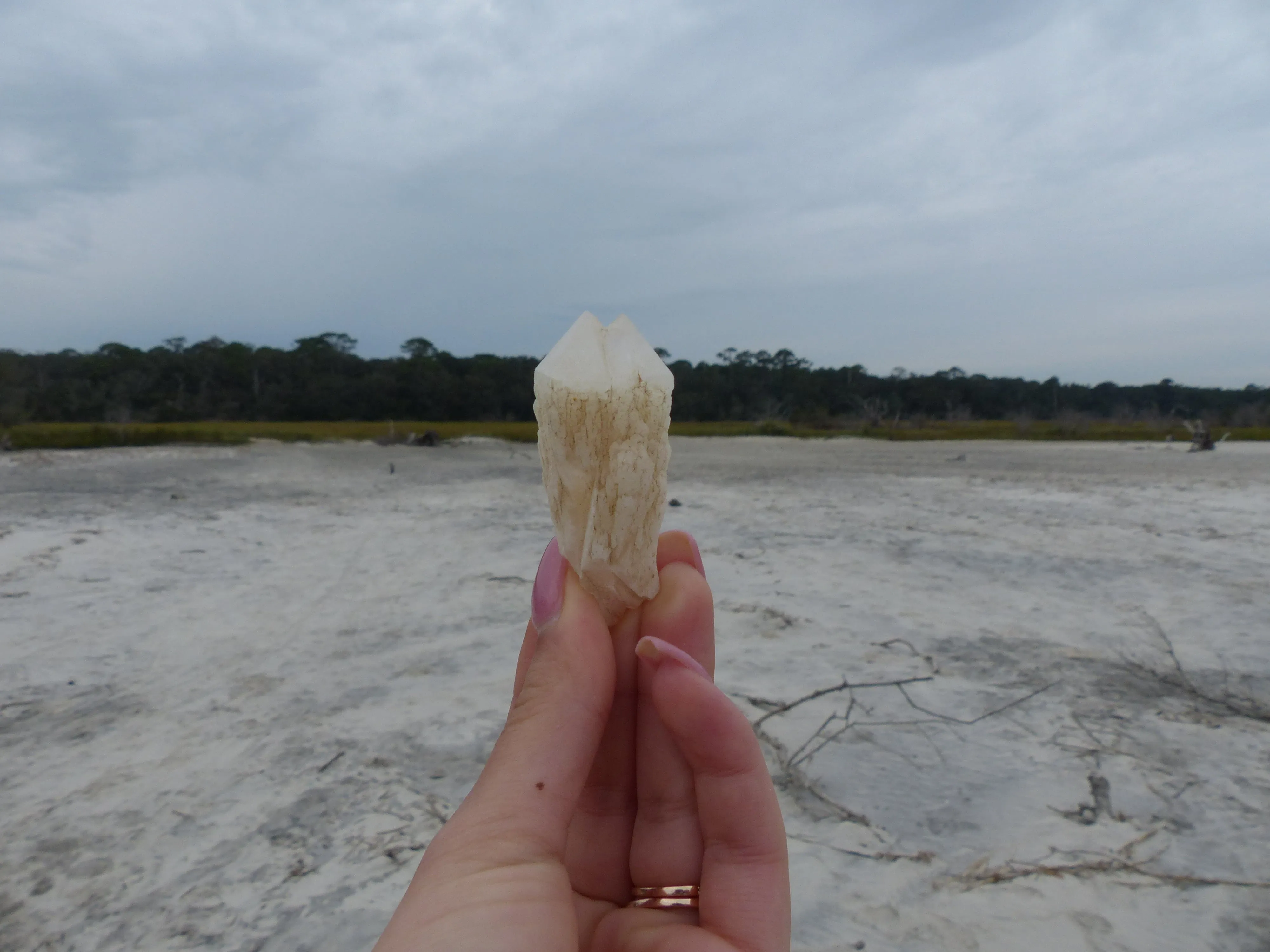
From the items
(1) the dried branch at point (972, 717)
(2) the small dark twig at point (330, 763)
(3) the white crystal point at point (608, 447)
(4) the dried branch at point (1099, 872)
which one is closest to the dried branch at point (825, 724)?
(1) the dried branch at point (972, 717)

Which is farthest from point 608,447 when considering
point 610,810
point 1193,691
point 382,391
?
point 382,391

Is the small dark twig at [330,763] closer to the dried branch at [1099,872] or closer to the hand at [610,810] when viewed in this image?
the hand at [610,810]

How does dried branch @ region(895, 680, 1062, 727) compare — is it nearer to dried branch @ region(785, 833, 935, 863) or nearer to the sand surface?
the sand surface

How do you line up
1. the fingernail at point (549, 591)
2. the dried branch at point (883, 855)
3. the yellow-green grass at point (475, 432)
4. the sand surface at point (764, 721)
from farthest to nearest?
the yellow-green grass at point (475, 432) → the dried branch at point (883, 855) → the sand surface at point (764, 721) → the fingernail at point (549, 591)

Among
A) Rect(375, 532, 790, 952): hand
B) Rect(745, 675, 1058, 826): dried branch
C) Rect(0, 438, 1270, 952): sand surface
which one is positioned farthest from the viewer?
Rect(745, 675, 1058, 826): dried branch

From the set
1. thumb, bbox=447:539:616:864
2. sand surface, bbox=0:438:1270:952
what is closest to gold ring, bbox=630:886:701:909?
thumb, bbox=447:539:616:864

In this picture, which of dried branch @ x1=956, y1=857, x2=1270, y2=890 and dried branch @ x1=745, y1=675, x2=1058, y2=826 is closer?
dried branch @ x1=956, y1=857, x2=1270, y2=890

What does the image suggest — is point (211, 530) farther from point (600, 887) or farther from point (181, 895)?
point (600, 887)
